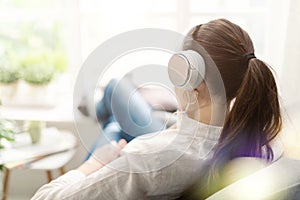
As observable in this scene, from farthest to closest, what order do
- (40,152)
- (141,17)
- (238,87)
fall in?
(141,17) < (40,152) < (238,87)

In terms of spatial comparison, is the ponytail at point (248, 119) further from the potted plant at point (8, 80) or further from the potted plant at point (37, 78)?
the potted plant at point (8, 80)

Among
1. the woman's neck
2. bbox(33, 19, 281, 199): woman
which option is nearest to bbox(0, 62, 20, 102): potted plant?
bbox(33, 19, 281, 199): woman

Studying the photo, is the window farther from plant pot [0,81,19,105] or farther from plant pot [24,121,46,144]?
plant pot [24,121,46,144]

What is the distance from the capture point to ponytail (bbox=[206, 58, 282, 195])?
3.10 ft

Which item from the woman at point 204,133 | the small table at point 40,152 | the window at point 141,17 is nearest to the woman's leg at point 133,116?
the woman at point 204,133

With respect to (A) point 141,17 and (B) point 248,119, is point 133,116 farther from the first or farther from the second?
(A) point 141,17

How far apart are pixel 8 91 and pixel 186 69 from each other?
185 cm

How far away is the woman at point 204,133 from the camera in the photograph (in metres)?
0.92

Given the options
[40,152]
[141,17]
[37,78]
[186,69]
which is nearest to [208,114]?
[186,69]

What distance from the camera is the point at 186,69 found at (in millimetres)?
877

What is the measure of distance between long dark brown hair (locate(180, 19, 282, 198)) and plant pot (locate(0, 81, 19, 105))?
1.75 m

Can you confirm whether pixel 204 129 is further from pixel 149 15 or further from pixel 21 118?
pixel 21 118

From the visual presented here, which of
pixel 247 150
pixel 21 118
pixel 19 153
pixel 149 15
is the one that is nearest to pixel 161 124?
pixel 247 150

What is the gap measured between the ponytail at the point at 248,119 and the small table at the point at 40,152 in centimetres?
108
